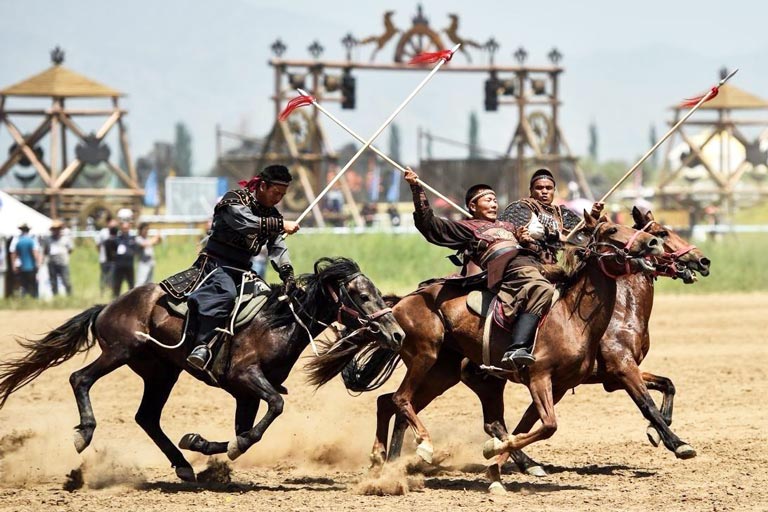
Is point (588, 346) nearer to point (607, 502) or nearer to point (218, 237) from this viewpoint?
point (607, 502)

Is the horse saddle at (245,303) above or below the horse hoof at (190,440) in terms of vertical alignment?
above

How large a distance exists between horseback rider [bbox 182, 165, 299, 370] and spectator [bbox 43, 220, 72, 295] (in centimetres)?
1431

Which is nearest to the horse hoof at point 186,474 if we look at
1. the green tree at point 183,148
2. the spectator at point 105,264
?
the spectator at point 105,264

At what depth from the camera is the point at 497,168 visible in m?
38.6

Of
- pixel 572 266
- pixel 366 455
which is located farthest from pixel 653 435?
pixel 366 455

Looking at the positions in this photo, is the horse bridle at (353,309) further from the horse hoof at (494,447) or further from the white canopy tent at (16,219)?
the white canopy tent at (16,219)

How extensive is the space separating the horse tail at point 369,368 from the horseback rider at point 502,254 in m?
0.91

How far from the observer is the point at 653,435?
31.3 feet

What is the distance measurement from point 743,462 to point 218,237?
12.7 ft

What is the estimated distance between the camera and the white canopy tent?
86.8 ft

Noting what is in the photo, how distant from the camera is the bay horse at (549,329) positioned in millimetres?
8727

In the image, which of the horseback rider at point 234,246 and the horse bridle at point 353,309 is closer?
the horse bridle at point 353,309

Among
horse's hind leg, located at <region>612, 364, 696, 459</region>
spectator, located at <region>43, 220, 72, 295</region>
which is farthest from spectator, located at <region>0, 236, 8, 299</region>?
horse's hind leg, located at <region>612, 364, 696, 459</region>

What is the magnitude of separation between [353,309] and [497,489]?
1457mm
